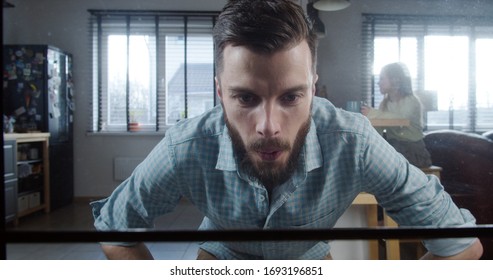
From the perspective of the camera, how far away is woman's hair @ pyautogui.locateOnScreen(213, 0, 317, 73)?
0.58 meters

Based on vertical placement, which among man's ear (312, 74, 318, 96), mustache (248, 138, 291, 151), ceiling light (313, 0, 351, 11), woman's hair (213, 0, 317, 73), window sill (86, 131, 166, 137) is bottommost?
mustache (248, 138, 291, 151)

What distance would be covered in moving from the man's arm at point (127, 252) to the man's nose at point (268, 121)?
301 millimetres

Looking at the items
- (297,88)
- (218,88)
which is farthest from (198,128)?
(297,88)

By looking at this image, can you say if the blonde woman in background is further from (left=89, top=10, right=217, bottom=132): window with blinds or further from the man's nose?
(left=89, top=10, right=217, bottom=132): window with blinds

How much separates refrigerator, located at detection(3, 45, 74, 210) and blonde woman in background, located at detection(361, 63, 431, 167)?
550mm

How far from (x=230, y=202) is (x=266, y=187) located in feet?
0.24

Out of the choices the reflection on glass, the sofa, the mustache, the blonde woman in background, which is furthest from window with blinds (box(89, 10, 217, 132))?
the sofa

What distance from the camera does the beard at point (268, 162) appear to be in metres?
0.62

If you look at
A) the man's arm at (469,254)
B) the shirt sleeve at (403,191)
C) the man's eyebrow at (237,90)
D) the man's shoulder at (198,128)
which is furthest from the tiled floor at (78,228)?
the man's arm at (469,254)

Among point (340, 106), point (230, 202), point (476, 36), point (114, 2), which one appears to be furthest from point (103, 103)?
point (476, 36)

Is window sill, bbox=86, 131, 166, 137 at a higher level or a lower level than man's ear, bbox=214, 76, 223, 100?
lower

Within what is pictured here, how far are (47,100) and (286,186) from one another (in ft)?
1.62

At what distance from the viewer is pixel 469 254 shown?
25.5 inches

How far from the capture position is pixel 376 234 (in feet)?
1.81
